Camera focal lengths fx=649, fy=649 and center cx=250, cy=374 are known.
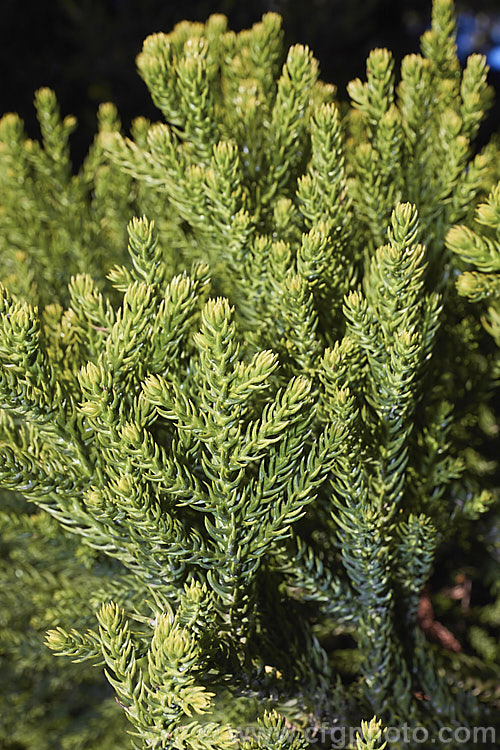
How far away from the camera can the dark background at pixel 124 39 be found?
3.86ft

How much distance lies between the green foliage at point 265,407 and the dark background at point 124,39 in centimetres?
68

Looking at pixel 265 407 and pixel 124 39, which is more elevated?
pixel 124 39

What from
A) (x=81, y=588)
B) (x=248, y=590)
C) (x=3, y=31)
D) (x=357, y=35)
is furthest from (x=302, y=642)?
(x=3, y=31)

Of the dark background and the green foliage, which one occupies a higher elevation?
the dark background

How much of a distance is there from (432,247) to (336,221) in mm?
102

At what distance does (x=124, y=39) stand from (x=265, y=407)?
113 cm

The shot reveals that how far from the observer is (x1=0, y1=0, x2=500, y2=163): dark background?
1.18m

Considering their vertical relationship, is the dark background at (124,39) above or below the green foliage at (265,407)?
above

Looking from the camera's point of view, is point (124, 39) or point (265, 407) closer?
point (265, 407)

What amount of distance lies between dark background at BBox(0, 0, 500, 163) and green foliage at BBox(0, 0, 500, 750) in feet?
2.22

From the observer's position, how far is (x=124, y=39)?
1226 mm

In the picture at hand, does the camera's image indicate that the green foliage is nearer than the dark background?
Yes

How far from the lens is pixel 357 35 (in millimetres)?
1200

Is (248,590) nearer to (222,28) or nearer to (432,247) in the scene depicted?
(432,247)
